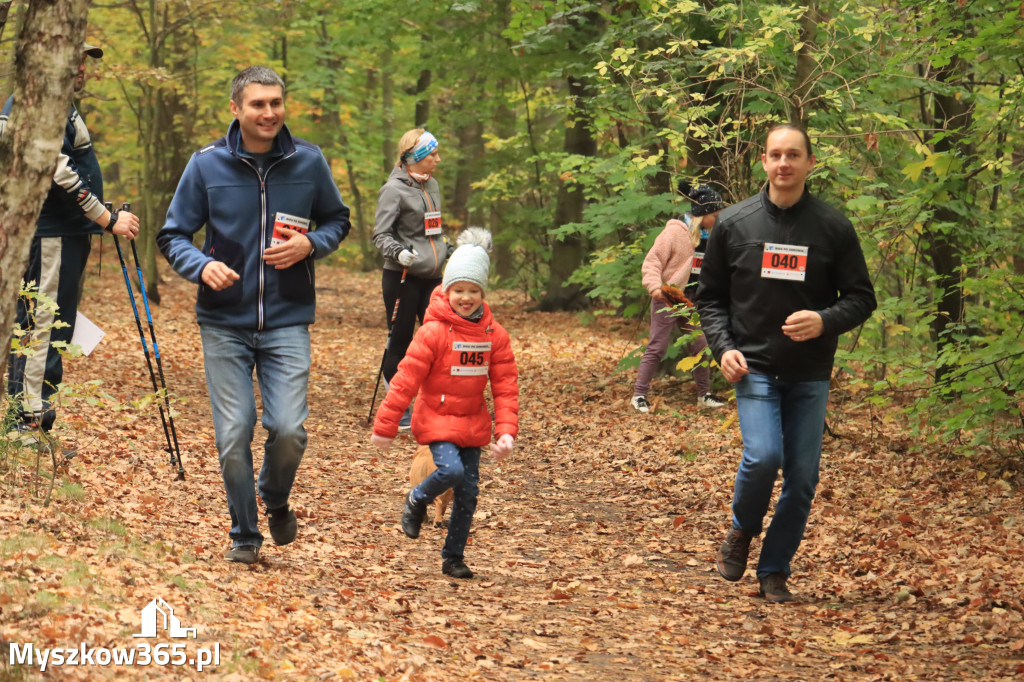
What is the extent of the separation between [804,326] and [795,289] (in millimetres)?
273

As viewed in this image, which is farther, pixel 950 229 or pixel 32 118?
pixel 950 229

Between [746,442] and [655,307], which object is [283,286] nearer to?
[746,442]

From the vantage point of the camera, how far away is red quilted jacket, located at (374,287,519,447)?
5758 mm

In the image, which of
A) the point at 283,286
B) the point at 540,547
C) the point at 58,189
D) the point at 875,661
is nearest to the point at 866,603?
the point at 875,661

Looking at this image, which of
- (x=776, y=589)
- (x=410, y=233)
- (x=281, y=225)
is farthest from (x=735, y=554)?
(x=410, y=233)

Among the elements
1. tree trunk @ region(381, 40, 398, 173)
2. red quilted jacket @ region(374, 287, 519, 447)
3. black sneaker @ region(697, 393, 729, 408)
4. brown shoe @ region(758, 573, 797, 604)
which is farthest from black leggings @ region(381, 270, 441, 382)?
tree trunk @ region(381, 40, 398, 173)

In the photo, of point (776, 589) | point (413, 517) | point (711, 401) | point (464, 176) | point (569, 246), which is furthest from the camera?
point (464, 176)

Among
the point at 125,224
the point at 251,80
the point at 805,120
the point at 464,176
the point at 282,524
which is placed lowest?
the point at 282,524

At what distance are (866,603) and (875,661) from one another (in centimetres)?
96

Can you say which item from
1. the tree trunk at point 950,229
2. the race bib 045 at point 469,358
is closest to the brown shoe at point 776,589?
the race bib 045 at point 469,358

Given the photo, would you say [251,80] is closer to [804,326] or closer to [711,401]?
[804,326]

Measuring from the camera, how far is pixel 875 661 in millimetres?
4727

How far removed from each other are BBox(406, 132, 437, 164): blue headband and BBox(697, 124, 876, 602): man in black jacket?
424 cm

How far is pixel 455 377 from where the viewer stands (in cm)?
582
